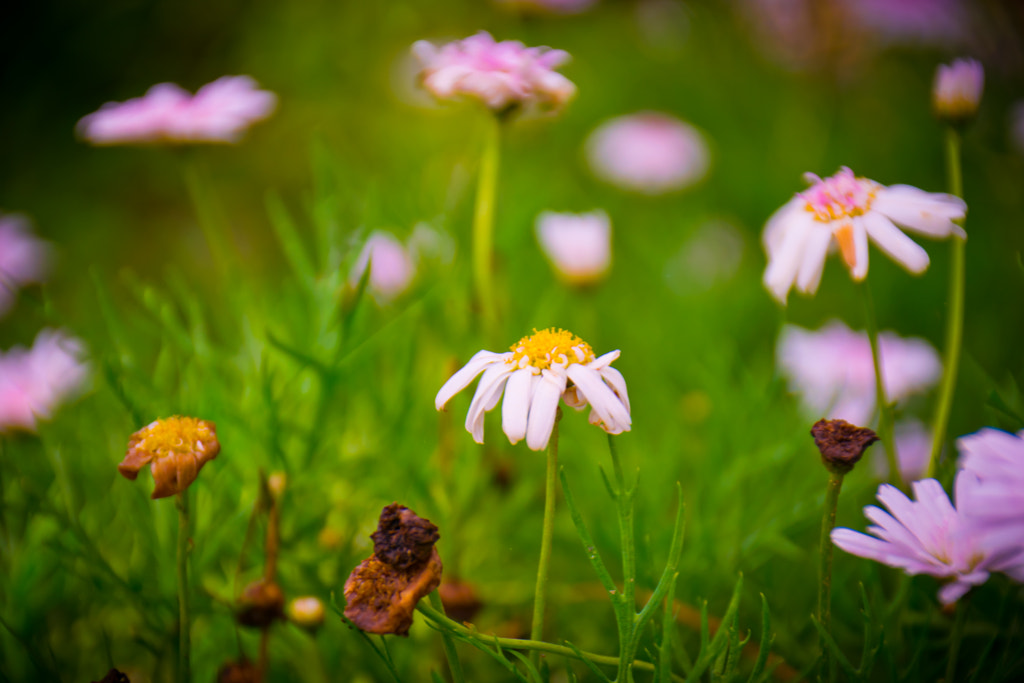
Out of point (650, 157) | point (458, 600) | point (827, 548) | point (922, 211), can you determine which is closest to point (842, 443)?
point (827, 548)

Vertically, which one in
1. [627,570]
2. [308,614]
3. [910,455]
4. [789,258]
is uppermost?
[789,258]

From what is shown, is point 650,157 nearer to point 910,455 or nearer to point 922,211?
point 910,455

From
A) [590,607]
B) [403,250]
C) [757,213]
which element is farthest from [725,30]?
[590,607]

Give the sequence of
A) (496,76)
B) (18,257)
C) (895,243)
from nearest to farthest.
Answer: (895,243) < (496,76) < (18,257)

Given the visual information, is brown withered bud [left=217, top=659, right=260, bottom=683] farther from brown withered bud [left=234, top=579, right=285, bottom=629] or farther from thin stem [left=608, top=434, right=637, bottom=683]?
thin stem [left=608, top=434, right=637, bottom=683]

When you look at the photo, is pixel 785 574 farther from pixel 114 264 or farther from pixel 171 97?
pixel 114 264

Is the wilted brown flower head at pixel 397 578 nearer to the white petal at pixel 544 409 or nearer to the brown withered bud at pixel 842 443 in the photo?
the white petal at pixel 544 409

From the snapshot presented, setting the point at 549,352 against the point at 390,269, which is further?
the point at 390,269

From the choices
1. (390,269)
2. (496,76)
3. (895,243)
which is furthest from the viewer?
(390,269)
